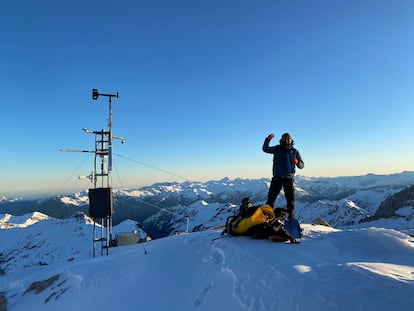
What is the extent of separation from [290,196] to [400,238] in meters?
3.70

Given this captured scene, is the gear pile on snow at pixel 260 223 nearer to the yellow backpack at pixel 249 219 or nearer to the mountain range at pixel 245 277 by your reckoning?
the yellow backpack at pixel 249 219

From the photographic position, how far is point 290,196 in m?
12.8

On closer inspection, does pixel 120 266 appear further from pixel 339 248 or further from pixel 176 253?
pixel 339 248

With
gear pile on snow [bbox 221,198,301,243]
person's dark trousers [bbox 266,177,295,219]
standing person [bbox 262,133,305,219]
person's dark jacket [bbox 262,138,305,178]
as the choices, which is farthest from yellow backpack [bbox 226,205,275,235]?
person's dark jacket [bbox 262,138,305,178]

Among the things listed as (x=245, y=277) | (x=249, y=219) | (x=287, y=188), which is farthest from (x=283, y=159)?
(x=245, y=277)

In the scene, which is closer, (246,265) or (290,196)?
(246,265)

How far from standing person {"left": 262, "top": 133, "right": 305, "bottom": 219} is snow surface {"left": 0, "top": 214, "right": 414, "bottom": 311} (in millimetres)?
1663

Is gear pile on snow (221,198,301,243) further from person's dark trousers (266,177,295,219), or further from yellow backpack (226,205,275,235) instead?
person's dark trousers (266,177,295,219)

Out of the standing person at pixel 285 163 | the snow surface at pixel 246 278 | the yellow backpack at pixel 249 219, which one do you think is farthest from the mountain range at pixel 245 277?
the standing person at pixel 285 163

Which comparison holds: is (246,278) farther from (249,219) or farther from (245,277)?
(249,219)

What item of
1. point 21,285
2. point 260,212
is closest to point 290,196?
point 260,212

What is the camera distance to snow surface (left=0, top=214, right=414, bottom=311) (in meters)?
6.81

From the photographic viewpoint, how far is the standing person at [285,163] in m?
12.5

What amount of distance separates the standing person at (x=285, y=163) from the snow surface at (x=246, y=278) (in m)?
1.66
